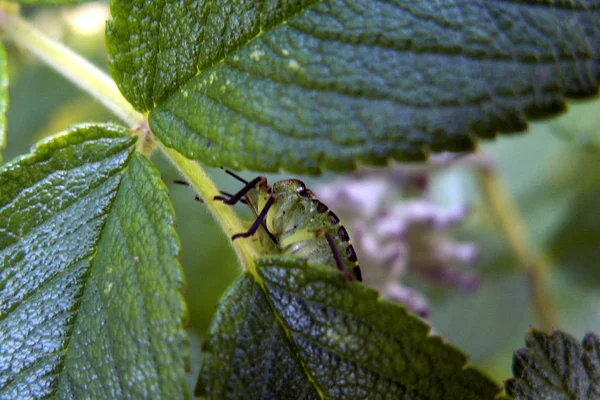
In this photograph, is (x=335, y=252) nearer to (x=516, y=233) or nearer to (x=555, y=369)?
(x=555, y=369)

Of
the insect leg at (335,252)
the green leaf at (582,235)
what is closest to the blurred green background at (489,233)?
the green leaf at (582,235)

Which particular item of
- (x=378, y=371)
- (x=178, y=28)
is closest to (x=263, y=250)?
(x=378, y=371)

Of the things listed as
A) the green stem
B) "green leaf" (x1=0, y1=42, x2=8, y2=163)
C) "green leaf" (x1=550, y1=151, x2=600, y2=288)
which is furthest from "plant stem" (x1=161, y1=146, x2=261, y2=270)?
"green leaf" (x1=550, y1=151, x2=600, y2=288)

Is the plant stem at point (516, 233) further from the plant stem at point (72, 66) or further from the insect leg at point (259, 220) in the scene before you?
the plant stem at point (72, 66)

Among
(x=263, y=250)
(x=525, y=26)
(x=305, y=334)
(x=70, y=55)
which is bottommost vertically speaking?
(x=305, y=334)

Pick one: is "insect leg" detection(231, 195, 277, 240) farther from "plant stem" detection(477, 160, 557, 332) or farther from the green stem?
"plant stem" detection(477, 160, 557, 332)

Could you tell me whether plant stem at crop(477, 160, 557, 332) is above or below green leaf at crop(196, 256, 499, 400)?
above

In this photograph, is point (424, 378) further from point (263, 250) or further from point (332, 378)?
point (263, 250)
